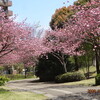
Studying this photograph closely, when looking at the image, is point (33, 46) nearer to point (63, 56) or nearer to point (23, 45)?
point (23, 45)

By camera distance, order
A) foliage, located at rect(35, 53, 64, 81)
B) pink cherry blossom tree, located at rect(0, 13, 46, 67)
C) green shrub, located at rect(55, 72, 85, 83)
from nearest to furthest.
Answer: pink cherry blossom tree, located at rect(0, 13, 46, 67), green shrub, located at rect(55, 72, 85, 83), foliage, located at rect(35, 53, 64, 81)

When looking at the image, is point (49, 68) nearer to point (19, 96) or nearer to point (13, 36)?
point (13, 36)

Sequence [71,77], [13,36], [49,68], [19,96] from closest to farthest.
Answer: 1. [19,96]
2. [13,36]
3. [71,77]
4. [49,68]

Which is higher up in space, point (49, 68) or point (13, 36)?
point (13, 36)

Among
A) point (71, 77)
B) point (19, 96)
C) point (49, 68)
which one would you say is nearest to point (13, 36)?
point (19, 96)

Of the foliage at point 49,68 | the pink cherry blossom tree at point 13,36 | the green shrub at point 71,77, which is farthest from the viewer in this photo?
the foliage at point 49,68

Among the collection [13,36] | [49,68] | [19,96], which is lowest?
[19,96]

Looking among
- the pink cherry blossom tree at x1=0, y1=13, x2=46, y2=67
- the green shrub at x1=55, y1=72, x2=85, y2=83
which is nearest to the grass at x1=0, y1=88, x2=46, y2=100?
the pink cherry blossom tree at x1=0, y1=13, x2=46, y2=67

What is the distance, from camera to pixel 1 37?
15.6 meters

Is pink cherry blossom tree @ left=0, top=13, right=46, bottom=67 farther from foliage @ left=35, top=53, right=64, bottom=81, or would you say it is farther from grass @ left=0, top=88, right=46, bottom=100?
foliage @ left=35, top=53, right=64, bottom=81

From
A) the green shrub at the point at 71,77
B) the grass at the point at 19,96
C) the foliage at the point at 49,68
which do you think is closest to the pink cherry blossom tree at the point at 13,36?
the grass at the point at 19,96

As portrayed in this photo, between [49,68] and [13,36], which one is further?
[49,68]

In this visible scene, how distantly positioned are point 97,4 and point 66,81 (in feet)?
59.1

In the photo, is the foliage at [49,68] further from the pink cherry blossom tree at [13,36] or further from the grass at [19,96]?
the grass at [19,96]
